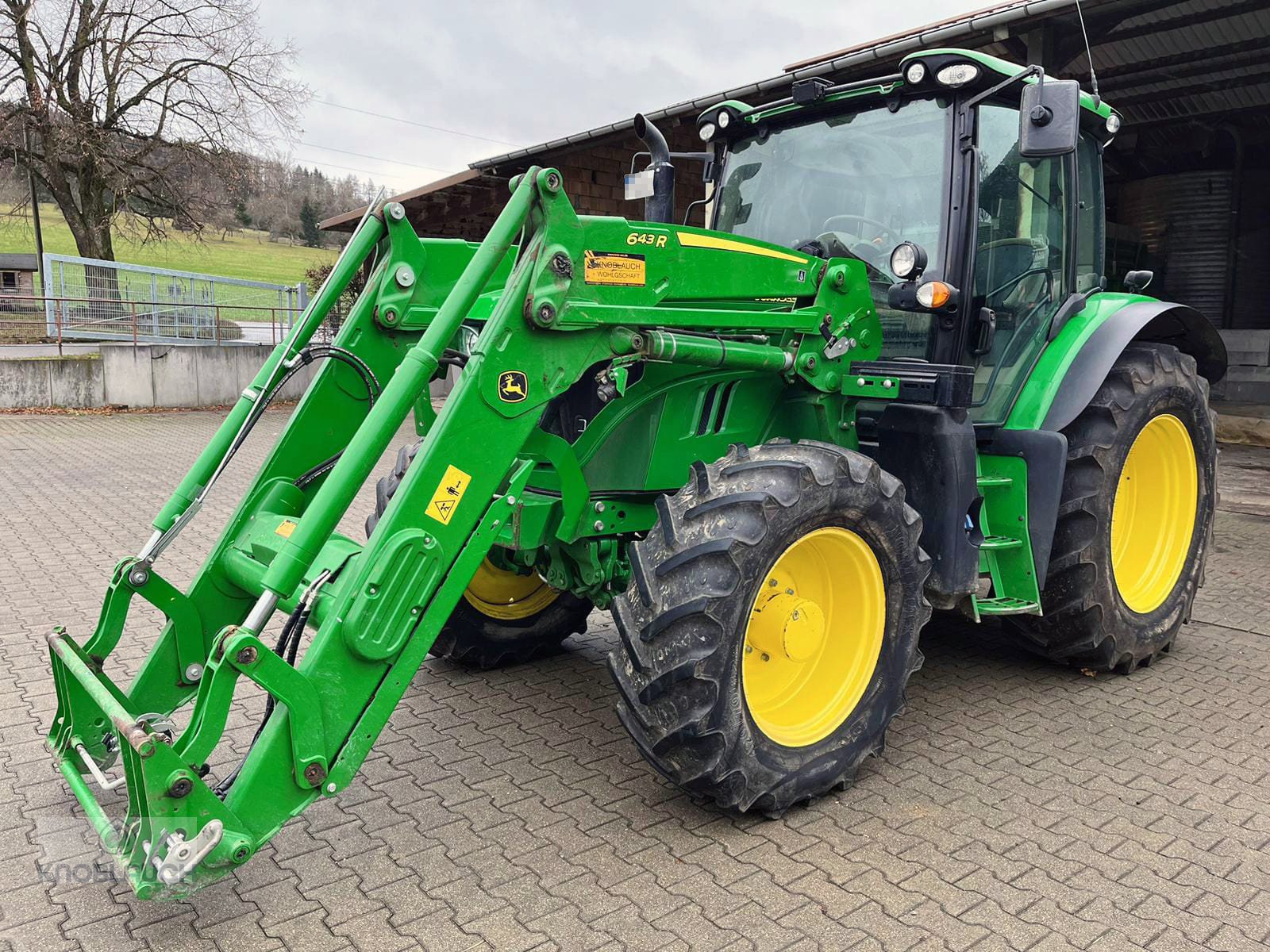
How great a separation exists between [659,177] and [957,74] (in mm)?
1294

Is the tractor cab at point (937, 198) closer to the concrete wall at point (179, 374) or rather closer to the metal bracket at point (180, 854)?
the metal bracket at point (180, 854)

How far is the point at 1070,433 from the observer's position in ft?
13.9

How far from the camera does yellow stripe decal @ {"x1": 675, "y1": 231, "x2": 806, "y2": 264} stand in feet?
10.4

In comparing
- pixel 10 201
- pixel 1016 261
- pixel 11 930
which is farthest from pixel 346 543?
pixel 10 201

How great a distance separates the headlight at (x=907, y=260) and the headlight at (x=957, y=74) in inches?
25.1

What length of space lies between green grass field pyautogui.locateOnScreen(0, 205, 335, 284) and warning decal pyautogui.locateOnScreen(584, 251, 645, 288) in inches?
1370

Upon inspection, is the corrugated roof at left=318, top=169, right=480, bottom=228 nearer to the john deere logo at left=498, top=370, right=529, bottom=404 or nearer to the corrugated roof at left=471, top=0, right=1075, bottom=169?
the corrugated roof at left=471, top=0, right=1075, bottom=169

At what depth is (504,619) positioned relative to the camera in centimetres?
438

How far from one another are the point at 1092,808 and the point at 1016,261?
215 cm

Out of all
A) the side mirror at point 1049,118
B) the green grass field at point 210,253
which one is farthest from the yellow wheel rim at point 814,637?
the green grass field at point 210,253

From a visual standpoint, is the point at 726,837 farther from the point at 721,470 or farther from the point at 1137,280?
the point at 1137,280

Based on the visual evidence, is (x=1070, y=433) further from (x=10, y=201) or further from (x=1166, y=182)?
(x=10, y=201)

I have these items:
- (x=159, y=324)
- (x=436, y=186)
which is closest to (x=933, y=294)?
(x=436, y=186)

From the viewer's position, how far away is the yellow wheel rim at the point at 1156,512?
4637mm
